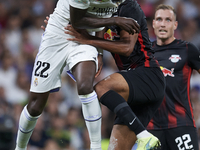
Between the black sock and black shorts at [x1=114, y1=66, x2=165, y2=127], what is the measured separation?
23 cm

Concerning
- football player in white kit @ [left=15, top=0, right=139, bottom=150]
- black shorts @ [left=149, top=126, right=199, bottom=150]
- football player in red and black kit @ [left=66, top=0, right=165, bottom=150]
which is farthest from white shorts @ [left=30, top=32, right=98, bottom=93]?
black shorts @ [left=149, top=126, right=199, bottom=150]

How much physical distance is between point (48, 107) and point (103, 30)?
3.44 metres

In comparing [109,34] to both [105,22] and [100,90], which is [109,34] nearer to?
[105,22]

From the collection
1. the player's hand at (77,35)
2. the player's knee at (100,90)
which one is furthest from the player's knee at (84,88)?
the player's hand at (77,35)

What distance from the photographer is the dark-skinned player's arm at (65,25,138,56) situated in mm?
2922

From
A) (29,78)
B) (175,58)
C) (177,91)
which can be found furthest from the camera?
(29,78)

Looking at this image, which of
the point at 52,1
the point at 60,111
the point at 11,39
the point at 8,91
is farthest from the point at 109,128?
the point at 52,1

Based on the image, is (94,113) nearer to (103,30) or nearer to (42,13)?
(103,30)

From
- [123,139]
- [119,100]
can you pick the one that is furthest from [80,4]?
[123,139]

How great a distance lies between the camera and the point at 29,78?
678cm

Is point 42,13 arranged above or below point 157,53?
below

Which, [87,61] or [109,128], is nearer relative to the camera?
[87,61]

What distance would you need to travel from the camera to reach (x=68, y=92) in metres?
6.73

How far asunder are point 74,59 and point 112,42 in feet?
1.39
